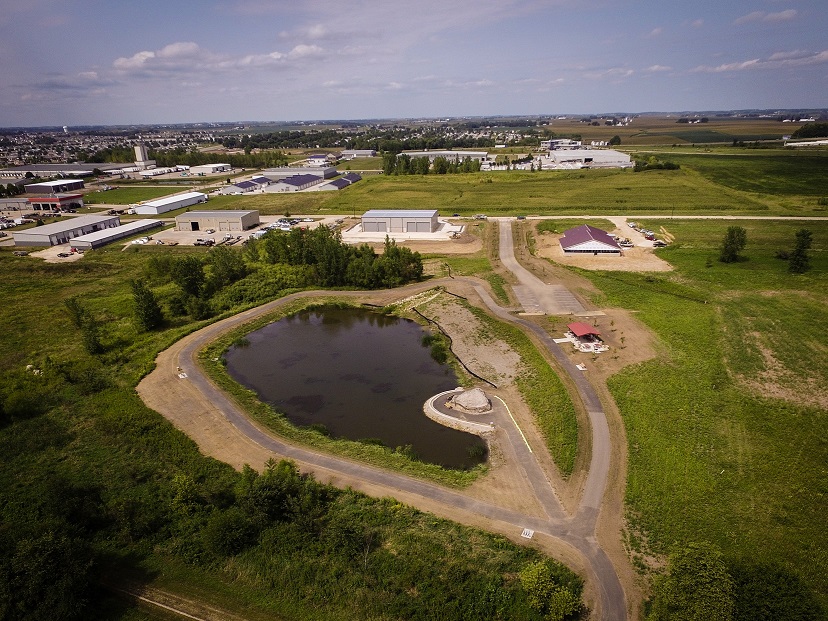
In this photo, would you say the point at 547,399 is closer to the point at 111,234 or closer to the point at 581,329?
the point at 581,329

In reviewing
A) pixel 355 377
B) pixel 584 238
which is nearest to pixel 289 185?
pixel 584 238

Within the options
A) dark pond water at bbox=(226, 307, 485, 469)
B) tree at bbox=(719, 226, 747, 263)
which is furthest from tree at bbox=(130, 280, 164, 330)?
tree at bbox=(719, 226, 747, 263)

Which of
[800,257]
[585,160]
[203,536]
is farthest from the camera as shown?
[585,160]

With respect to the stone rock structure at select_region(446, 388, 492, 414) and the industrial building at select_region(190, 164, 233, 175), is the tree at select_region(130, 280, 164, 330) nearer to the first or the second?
the stone rock structure at select_region(446, 388, 492, 414)

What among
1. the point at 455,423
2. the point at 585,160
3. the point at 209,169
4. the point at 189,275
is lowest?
the point at 455,423

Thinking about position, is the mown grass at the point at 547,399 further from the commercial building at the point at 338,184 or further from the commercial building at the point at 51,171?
the commercial building at the point at 51,171

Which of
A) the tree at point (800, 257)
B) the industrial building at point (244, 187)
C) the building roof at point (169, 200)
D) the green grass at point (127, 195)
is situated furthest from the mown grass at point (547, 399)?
the green grass at point (127, 195)

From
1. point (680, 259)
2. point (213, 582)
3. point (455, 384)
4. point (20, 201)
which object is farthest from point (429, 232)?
point (20, 201)
